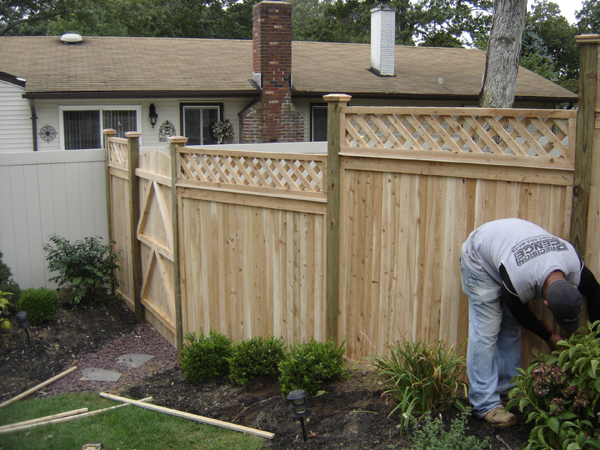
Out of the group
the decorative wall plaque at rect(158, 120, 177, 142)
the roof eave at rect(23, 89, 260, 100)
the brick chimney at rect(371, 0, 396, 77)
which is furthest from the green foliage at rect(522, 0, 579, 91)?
the decorative wall plaque at rect(158, 120, 177, 142)

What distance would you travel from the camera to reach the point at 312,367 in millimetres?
4777

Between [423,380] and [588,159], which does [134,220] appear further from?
[588,159]

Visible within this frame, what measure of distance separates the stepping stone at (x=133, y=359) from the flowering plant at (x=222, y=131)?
8972 millimetres

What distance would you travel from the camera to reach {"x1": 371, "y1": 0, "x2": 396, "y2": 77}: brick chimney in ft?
58.1

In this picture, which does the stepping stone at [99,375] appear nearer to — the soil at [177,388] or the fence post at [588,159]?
the soil at [177,388]

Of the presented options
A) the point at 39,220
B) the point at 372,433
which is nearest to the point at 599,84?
the point at 372,433

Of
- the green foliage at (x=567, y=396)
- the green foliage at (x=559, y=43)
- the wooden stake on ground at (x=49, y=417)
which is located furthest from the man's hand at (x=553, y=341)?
the green foliage at (x=559, y=43)

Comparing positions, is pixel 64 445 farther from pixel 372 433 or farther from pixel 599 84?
pixel 599 84

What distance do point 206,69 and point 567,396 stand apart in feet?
46.3

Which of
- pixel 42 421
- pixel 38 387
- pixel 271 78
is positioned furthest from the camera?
pixel 271 78

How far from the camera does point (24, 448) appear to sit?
177 inches

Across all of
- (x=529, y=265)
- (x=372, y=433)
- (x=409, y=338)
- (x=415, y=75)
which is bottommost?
(x=372, y=433)

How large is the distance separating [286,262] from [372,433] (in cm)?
194

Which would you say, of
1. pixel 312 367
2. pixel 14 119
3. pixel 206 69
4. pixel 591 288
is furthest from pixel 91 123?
pixel 591 288
